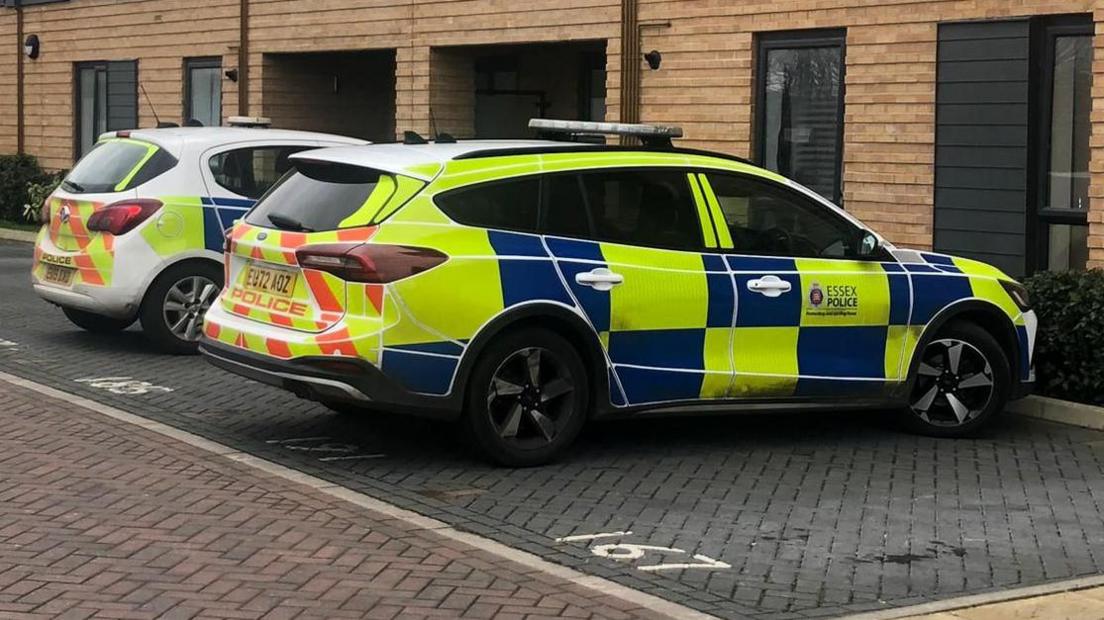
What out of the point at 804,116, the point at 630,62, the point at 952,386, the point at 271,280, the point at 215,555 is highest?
the point at 630,62

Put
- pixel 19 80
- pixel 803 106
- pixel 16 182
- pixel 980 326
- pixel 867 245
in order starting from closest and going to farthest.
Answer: pixel 867 245
pixel 980 326
pixel 803 106
pixel 16 182
pixel 19 80

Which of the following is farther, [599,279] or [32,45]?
[32,45]

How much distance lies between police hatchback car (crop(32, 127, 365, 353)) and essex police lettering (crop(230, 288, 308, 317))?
311 centimetres

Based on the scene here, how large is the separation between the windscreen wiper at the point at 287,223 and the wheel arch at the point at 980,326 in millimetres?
3504

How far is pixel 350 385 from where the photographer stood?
8.38 m

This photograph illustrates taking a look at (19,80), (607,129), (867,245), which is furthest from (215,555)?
(19,80)

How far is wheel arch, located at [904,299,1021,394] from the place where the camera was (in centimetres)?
980

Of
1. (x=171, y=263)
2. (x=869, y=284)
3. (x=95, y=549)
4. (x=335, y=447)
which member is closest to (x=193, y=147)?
(x=171, y=263)

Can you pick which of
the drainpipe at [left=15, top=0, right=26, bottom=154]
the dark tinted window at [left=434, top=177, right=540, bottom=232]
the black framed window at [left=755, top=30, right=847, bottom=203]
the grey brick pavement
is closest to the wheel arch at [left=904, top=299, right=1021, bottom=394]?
the grey brick pavement

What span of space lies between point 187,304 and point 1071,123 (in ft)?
21.5

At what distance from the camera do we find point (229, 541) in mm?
7016

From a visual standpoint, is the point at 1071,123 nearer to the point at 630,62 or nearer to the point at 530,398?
the point at 630,62

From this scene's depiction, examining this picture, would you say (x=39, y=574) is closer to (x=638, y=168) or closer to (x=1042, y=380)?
(x=638, y=168)

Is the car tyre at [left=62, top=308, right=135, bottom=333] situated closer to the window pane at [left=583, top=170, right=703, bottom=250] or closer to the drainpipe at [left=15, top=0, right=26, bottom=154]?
the window pane at [left=583, top=170, right=703, bottom=250]
